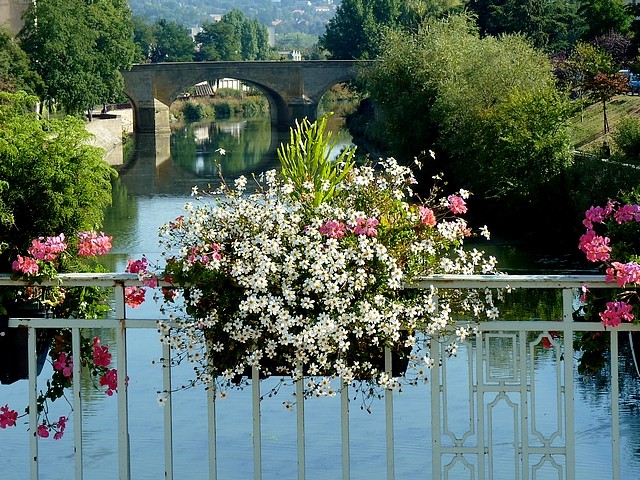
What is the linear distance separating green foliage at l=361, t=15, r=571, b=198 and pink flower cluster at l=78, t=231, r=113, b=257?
15.9 metres

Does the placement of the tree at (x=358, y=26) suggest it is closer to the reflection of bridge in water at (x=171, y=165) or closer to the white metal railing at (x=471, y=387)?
the reflection of bridge in water at (x=171, y=165)

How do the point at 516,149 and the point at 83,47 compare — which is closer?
the point at 516,149

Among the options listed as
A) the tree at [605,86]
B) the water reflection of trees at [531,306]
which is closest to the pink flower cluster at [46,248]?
the water reflection of trees at [531,306]

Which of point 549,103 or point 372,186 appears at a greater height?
point 549,103

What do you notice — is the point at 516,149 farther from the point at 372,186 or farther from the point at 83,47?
the point at 83,47

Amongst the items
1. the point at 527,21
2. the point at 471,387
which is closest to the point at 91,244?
the point at 471,387

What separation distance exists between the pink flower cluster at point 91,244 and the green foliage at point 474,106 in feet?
52.2

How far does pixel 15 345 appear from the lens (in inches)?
126

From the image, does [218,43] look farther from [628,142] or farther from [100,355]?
[100,355]

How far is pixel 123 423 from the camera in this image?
3.19 m

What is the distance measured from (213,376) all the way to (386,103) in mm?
21360

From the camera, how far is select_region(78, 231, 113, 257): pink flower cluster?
11.1 ft

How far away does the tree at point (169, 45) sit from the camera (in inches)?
3127

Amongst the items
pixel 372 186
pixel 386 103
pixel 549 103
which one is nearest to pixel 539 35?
pixel 386 103
